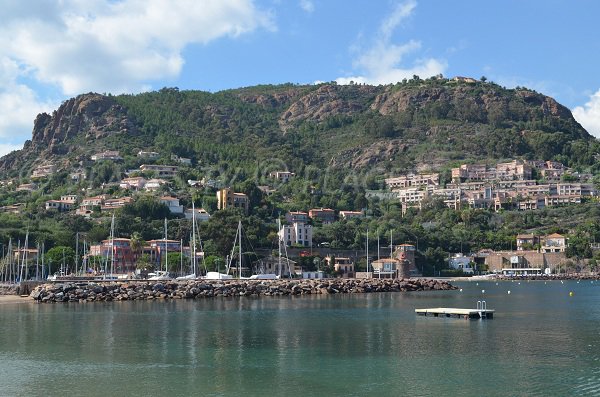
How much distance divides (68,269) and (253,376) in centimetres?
7549

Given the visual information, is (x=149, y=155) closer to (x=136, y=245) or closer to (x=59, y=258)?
(x=136, y=245)

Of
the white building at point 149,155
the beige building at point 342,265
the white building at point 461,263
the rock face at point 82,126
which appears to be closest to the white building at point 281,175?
the white building at point 149,155

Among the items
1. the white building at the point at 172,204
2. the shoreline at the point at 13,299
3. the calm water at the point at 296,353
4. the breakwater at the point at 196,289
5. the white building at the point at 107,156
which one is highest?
the white building at the point at 107,156

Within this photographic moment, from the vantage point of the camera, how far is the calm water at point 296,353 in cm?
2609

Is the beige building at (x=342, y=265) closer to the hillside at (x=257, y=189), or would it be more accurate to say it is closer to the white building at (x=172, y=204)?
the hillside at (x=257, y=189)

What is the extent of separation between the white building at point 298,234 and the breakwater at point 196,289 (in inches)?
1435

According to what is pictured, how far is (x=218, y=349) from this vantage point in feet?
112

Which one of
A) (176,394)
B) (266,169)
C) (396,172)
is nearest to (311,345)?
(176,394)

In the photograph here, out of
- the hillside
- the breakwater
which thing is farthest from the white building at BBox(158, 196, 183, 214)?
the breakwater

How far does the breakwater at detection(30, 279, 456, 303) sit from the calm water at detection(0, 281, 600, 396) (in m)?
11.8

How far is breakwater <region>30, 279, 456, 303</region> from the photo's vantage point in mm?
66125

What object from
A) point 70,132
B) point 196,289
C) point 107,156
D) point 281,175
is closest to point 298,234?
point 196,289

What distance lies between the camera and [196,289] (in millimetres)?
70312

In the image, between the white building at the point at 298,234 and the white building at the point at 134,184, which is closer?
the white building at the point at 298,234
